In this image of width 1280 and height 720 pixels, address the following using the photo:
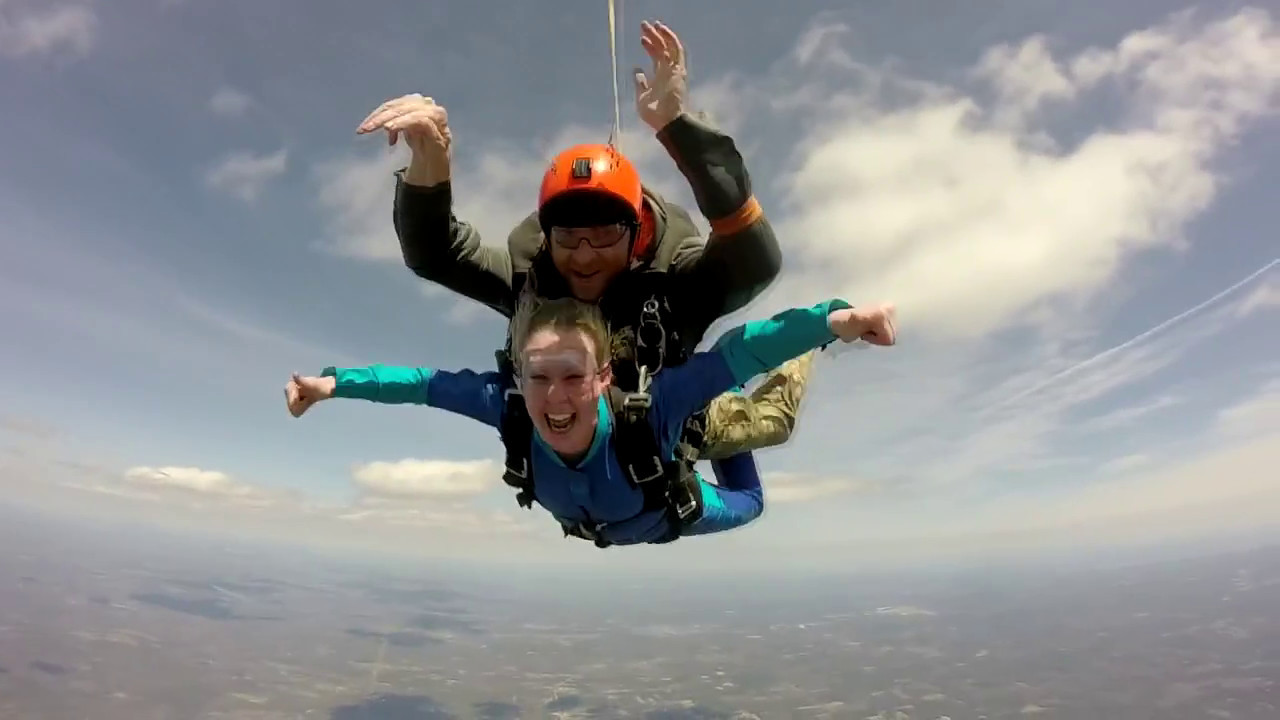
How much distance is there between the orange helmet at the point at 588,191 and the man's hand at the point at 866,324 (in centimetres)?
111

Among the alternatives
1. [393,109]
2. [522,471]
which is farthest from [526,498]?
[393,109]

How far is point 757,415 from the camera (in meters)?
3.99

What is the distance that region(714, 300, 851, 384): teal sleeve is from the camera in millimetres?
2412

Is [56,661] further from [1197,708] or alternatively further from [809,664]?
[1197,708]

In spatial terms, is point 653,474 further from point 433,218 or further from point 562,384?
point 433,218

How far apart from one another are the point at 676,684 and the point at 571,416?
484ft

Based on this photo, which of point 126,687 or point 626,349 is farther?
point 126,687

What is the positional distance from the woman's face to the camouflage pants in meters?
1.07

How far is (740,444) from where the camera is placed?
3920 mm

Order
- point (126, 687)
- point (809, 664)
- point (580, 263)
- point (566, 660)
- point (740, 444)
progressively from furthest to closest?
point (566, 660)
point (809, 664)
point (126, 687)
point (740, 444)
point (580, 263)

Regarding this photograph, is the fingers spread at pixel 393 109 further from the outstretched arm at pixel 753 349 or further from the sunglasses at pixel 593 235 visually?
the outstretched arm at pixel 753 349

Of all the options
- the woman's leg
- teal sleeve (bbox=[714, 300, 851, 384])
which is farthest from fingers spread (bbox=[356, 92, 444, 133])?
the woman's leg

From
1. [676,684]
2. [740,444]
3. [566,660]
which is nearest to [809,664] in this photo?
[676,684]

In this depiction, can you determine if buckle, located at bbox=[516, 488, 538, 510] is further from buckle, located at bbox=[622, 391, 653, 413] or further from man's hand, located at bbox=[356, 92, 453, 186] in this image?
man's hand, located at bbox=[356, 92, 453, 186]
